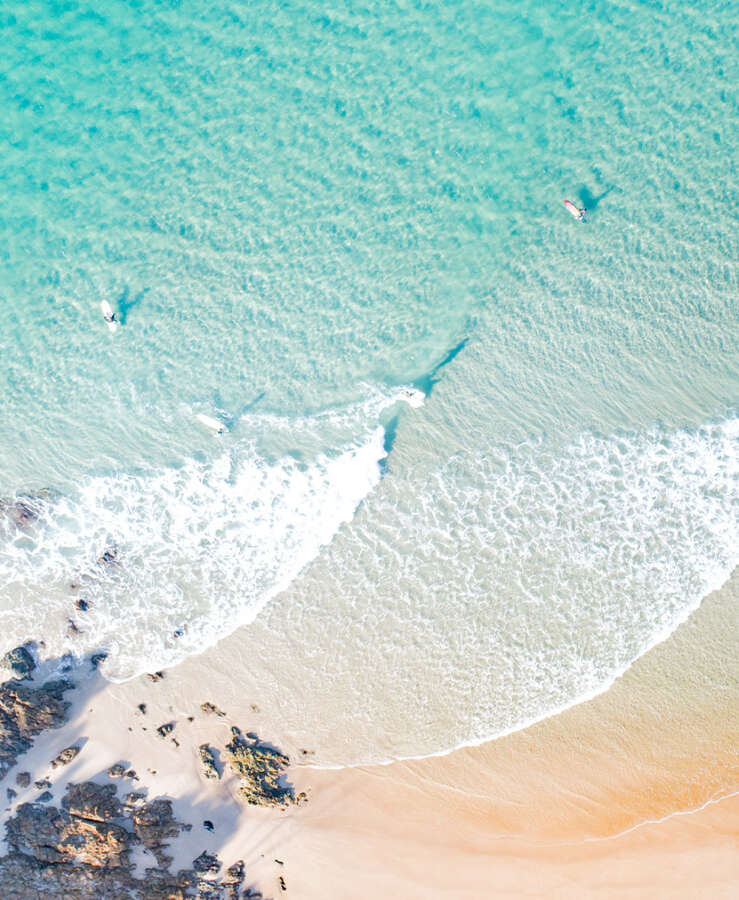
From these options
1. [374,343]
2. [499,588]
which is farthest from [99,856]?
[374,343]

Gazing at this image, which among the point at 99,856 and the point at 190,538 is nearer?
the point at 99,856

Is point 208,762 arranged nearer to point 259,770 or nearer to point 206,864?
point 259,770

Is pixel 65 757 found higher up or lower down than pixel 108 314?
lower down

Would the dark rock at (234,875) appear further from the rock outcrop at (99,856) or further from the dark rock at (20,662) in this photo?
the dark rock at (20,662)

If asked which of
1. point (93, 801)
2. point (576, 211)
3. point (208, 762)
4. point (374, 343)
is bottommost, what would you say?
point (93, 801)

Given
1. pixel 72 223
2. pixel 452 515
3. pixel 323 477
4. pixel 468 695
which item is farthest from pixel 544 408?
pixel 72 223

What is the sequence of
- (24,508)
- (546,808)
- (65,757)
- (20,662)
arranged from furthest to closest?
(24,508) < (20,662) < (65,757) < (546,808)

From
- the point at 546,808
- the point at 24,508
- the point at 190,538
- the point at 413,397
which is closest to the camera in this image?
the point at 546,808
